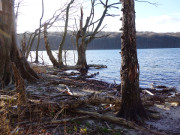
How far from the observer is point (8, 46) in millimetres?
10273

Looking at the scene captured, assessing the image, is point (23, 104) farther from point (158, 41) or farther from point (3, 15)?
point (158, 41)

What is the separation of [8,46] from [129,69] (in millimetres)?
7294

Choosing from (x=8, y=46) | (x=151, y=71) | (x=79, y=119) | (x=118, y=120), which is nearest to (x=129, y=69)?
(x=118, y=120)

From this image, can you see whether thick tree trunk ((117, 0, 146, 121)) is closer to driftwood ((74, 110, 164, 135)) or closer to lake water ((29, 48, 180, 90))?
driftwood ((74, 110, 164, 135))

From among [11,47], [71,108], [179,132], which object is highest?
[11,47]

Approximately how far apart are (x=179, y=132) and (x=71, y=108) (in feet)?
10.3

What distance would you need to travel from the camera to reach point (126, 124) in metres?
5.33

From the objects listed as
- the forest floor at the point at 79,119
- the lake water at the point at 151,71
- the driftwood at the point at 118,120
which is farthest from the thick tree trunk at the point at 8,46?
the lake water at the point at 151,71

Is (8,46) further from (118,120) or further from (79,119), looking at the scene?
(118,120)

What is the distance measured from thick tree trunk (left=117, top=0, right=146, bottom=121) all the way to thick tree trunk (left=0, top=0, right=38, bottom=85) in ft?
22.4

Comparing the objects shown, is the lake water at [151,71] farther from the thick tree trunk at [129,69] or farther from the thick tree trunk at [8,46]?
the thick tree trunk at [129,69]

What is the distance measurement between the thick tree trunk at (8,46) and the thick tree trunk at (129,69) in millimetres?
6822

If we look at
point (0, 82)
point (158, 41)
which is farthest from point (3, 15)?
point (158, 41)

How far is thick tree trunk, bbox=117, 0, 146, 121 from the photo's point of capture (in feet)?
18.6
